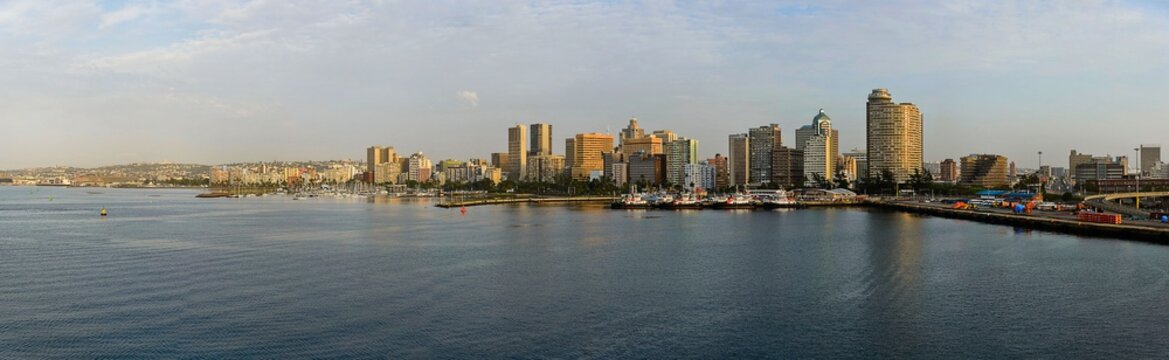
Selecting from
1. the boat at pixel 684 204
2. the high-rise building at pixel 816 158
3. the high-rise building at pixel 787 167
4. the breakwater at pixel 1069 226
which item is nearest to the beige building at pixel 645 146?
the high-rise building at pixel 787 167

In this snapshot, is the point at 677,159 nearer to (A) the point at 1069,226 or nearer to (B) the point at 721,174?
(B) the point at 721,174

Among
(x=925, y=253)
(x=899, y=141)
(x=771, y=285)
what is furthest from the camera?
(x=899, y=141)

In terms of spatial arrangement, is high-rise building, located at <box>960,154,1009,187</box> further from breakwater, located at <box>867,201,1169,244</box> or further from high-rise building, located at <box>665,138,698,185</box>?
breakwater, located at <box>867,201,1169,244</box>

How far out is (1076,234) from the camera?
41.6 metres

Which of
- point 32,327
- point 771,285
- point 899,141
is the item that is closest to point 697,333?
point 771,285

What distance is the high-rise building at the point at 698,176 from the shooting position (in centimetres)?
16512

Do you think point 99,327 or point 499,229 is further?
point 499,229

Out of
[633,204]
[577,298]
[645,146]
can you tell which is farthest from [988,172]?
[577,298]

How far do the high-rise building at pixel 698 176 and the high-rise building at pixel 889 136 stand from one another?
35.1m

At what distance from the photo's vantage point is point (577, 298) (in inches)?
844

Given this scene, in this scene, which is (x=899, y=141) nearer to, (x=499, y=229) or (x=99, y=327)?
(x=499, y=229)

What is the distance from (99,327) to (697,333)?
12.9 meters

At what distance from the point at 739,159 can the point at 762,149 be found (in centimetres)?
668

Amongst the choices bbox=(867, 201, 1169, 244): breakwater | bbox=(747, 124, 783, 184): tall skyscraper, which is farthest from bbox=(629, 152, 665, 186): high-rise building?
bbox=(867, 201, 1169, 244): breakwater
